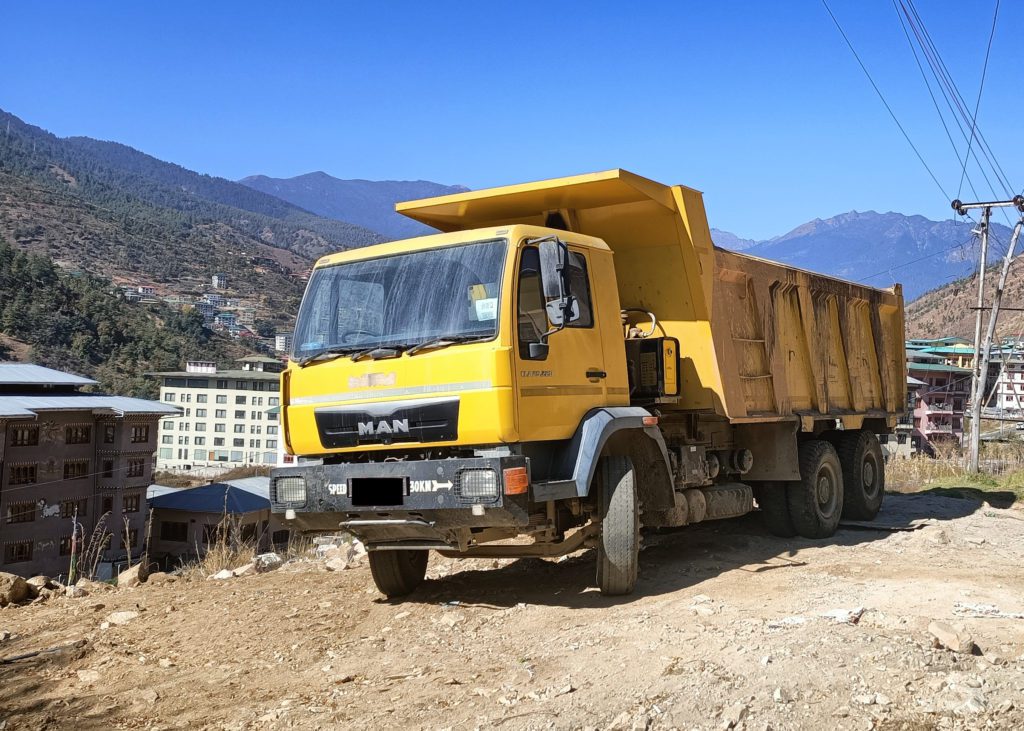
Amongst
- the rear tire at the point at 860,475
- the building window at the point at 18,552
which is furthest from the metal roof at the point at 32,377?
the rear tire at the point at 860,475

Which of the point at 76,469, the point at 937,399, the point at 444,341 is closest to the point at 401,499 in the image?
the point at 444,341

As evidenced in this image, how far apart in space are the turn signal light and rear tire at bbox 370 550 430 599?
6.52 ft

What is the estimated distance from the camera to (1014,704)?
4293 millimetres

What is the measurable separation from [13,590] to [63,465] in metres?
35.0

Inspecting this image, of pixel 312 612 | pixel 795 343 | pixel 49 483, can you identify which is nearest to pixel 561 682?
pixel 312 612

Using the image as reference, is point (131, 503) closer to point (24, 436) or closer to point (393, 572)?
point (24, 436)

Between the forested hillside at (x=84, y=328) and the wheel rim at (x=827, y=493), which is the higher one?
the forested hillside at (x=84, y=328)

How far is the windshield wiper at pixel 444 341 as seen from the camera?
625 centimetres

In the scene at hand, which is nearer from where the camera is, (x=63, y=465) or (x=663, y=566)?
(x=663, y=566)

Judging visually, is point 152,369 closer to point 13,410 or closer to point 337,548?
point 13,410

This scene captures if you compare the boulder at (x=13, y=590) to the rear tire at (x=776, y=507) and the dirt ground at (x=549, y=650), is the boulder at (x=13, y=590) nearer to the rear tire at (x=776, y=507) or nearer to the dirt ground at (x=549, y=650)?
the dirt ground at (x=549, y=650)

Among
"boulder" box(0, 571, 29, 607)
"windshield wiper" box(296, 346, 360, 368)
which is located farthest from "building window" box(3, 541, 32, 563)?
"windshield wiper" box(296, 346, 360, 368)

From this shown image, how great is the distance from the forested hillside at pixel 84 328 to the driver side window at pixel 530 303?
75442mm

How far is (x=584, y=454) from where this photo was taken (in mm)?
6582
